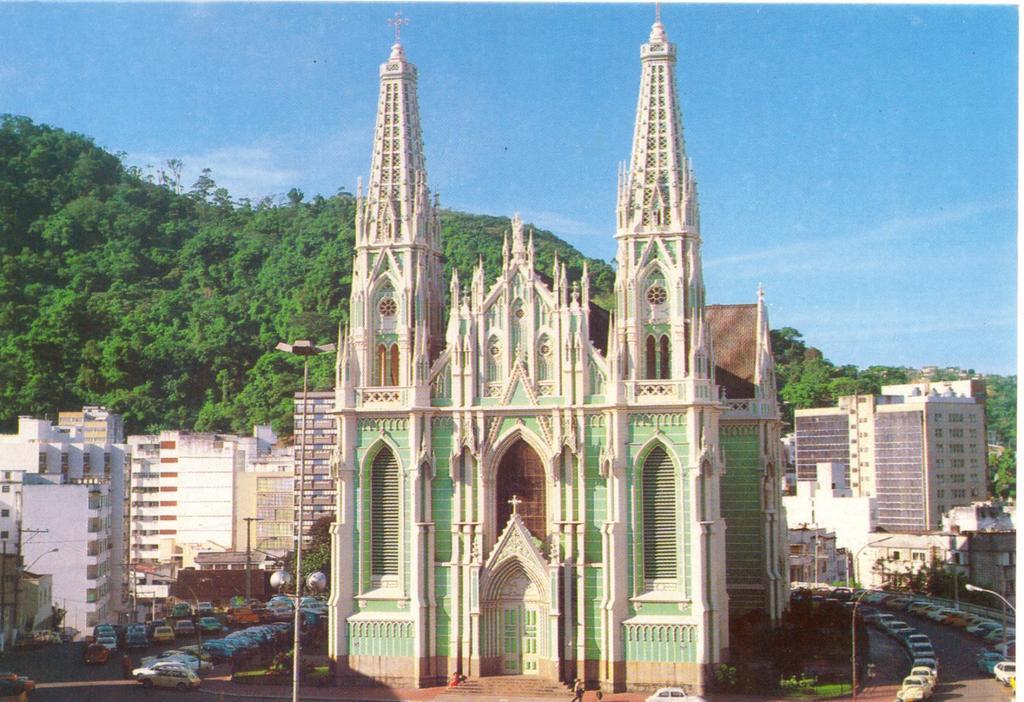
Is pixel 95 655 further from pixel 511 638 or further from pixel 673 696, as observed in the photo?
pixel 673 696

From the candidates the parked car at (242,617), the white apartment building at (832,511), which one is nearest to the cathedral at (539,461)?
the parked car at (242,617)

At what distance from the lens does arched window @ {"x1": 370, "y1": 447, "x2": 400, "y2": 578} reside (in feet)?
156

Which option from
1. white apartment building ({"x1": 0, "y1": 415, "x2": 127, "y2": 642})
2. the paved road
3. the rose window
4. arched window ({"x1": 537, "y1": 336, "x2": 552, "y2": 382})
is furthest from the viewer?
white apartment building ({"x1": 0, "y1": 415, "x2": 127, "y2": 642})

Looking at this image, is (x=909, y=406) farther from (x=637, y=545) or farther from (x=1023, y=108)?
(x=1023, y=108)

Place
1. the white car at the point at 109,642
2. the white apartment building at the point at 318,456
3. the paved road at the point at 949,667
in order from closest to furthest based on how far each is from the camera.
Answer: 1. the paved road at the point at 949,667
2. the white car at the point at 109,642
3. the white apartment building at the point at 318,456

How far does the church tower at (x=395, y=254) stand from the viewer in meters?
48.1

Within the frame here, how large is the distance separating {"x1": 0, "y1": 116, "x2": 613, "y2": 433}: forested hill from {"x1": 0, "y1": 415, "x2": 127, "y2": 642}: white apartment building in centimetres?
238

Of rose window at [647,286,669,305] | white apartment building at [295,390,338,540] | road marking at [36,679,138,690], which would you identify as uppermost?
rose window at [647,286,669,305]

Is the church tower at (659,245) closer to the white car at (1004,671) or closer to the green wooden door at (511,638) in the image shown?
the green wooden door at (511,638)

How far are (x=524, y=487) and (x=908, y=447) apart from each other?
49.0m

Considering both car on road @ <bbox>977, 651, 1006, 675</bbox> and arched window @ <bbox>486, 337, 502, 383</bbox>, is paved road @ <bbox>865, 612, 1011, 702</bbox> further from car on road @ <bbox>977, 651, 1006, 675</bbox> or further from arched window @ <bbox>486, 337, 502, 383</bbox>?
arched window @ <bbox>486, 337, 502, 383</bbox>

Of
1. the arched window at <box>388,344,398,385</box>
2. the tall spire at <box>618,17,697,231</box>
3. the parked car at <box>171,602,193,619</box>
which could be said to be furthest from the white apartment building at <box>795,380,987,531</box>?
the arched window at <box>388,344,398,385</box>

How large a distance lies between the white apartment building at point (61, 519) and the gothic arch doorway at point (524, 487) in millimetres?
23150

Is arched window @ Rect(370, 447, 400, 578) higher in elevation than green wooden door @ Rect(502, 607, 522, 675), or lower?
higher
